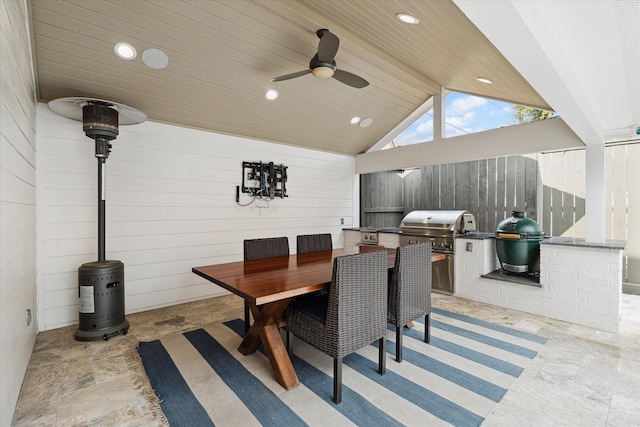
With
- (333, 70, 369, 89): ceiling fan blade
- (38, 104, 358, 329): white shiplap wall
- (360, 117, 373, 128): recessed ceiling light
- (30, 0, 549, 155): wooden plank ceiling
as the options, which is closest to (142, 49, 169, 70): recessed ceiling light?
(30, 0, 549, 155): wooden plank ceiling

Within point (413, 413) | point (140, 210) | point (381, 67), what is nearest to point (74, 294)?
point (140, 210)

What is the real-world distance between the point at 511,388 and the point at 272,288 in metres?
1.76

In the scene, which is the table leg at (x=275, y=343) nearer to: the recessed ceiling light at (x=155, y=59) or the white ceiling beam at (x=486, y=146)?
the recessed ceiling light at (x=155, y=59)

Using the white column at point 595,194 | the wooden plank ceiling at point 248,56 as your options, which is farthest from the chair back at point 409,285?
the white column at point 595,194

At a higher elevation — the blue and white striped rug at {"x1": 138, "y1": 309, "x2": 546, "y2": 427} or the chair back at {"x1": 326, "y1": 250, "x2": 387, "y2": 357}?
the chair back at {"x1": 326, "y1": 250, "x2": 387, "y2": 357}

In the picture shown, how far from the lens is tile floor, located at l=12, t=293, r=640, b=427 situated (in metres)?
1.75

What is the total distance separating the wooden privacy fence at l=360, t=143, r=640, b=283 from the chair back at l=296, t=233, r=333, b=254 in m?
2.98

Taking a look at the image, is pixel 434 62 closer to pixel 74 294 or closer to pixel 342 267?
pixel 342 267

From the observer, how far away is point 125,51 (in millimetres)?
2629

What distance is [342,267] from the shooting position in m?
1.85

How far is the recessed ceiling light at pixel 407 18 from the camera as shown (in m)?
2.43

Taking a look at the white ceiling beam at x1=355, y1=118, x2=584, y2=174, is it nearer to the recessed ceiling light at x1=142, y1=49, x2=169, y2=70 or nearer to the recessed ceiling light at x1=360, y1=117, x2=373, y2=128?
the recessed ceiling light at x1=360, y1=117, x2=373, y2=128

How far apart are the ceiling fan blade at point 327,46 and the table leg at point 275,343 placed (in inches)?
77.4

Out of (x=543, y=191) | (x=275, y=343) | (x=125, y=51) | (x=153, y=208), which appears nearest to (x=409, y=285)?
(x=275, y=343)
